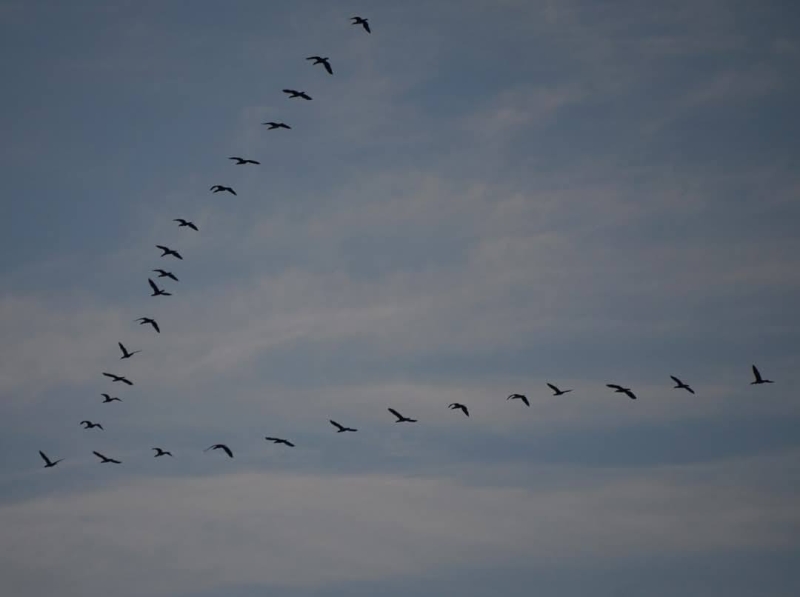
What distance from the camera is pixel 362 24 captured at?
141 m

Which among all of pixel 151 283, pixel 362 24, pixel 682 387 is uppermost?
pixel 362 24

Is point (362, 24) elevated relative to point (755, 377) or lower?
elevated

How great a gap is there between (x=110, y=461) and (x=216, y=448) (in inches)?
1269

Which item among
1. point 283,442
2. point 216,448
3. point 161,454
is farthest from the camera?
point 161,454

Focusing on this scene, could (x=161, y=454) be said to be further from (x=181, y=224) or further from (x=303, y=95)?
(x=303, y=95)

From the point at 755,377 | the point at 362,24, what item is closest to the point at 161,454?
the point at 362,24

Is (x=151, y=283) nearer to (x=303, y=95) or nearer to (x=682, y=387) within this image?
(x=303, y=95)

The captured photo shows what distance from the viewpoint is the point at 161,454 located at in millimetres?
156750

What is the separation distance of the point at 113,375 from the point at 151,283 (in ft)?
39.8

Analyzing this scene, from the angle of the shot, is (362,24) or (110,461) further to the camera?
(110,461)

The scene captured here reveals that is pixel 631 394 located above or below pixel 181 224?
below

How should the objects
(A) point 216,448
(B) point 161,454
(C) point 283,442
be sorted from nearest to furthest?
(A) point 216,448
(C) point 283,442
(B) point 161,454

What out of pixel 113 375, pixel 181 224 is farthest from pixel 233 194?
pixel 113 375

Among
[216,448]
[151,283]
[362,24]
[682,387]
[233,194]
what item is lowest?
[216,448]
